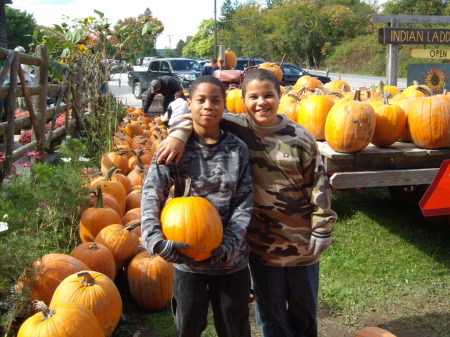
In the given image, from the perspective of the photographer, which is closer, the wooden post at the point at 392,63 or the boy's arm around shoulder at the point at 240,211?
the boy's arm around shoulder at the point at 240,211

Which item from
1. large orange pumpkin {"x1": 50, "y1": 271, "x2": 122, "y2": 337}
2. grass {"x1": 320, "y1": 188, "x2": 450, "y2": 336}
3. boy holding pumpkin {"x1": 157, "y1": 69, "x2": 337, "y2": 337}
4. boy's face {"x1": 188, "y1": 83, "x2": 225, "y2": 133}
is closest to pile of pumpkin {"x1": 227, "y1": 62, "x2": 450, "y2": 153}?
grass {"x1": 320, "y1": 188, "x2": 450, "y2": 336}

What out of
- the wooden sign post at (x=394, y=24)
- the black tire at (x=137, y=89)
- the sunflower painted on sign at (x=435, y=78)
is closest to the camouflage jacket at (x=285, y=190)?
the wooden sign post at (x=394, y=24)

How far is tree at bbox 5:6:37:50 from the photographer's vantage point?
36906mm

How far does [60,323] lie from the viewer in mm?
2072

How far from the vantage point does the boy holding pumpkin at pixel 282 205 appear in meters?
2.26

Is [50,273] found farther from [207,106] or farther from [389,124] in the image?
[389,124]

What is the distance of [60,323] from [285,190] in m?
1.23

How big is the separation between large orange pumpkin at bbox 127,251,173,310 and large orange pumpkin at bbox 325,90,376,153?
1.72 metres

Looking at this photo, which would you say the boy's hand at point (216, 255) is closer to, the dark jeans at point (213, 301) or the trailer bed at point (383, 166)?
the dark jeans at point (213, 301)

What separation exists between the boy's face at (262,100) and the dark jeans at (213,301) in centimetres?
75

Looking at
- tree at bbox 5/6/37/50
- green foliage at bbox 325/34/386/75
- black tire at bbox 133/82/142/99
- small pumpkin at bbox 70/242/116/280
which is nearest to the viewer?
small pumpkin at bbox 70/242/116/280

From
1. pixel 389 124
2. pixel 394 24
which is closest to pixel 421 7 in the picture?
pixel 394 24

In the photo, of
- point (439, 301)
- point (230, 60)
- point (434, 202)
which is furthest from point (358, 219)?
point (230, 60)

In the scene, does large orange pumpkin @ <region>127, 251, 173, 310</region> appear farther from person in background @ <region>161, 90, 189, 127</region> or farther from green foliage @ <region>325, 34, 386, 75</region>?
green foliage @ <region>325, 34, 386, 75</region>
